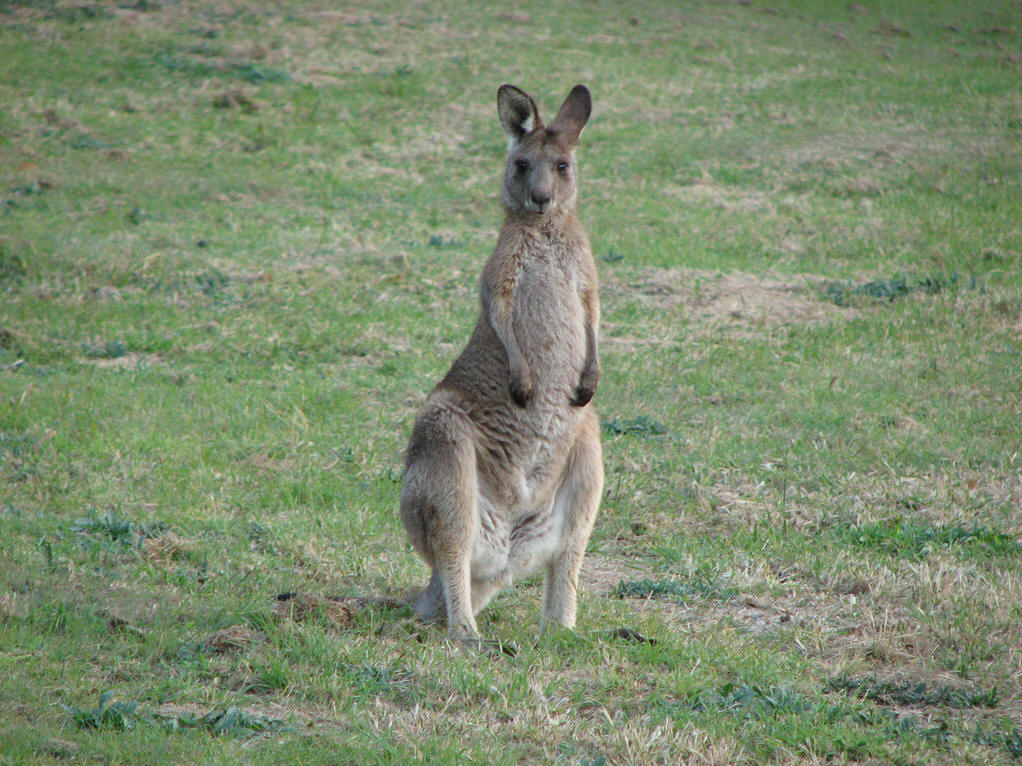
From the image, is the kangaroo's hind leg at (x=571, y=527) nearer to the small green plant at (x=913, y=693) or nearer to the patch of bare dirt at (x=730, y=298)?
the small green plant at (x=913, y=693)

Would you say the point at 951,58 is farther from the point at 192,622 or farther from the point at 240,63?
the point at 192,622

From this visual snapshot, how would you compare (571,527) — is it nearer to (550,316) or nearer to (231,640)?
(550,316)

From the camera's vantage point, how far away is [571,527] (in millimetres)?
4668

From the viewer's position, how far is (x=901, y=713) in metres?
3.96

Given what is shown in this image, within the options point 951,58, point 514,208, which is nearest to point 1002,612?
point 514,208

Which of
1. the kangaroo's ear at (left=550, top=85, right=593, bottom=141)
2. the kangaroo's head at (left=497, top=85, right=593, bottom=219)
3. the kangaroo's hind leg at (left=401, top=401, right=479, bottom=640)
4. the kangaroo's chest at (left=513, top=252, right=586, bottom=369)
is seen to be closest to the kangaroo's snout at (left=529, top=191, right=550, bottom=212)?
the kangaroo's head at (left=497, top=85, right=593, bottom=219)

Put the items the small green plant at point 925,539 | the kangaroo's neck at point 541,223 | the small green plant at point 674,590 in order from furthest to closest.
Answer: the small green plant at point 925,539, the small green plant at point 674,590, the kangaroo's neck at point 541,223

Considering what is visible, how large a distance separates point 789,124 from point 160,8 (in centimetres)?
1000

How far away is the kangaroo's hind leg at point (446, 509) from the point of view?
4414mm

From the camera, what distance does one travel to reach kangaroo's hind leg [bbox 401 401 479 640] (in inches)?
174

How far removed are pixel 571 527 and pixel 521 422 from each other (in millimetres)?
484

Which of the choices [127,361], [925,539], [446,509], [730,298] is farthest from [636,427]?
[127,361]

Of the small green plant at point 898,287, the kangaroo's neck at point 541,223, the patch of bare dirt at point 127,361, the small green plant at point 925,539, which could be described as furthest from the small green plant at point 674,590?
the small green plant at point 898,287

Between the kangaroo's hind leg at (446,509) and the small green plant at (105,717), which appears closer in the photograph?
the small green plant at (105,717)
